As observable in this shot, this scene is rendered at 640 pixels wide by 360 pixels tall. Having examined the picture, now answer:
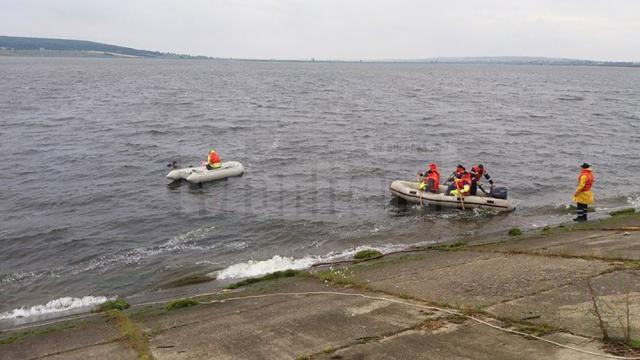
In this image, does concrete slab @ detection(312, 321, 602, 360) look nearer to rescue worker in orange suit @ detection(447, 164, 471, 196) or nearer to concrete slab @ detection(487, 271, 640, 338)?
concrete slab @ detection(487, 271, 640, 338)

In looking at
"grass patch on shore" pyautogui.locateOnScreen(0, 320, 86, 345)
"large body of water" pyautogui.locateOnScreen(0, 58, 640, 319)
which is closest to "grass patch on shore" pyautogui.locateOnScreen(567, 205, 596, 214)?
"large body of water" pyautogui.locateOnScreen(0, 58, 640, 319)

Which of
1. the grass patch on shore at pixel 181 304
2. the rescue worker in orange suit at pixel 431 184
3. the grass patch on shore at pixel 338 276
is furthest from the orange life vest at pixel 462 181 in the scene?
the grass patch on shore at pixel 181 304

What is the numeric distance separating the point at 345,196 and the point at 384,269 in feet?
33.6

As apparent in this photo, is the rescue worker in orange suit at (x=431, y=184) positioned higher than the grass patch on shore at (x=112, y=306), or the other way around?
the rescue worker in orange suit at (x=431, y=184)

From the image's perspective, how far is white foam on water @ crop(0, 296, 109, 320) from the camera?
500 inches

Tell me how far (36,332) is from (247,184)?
15275mm

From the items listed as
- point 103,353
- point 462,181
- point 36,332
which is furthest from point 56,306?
point 462,181

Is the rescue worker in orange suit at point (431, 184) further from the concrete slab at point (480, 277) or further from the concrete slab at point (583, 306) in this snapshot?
the concrete slab at point (583, 306)

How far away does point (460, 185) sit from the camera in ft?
68.6

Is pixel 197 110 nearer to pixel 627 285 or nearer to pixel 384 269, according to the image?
pixel 384 269

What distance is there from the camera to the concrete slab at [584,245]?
12149 millimetres

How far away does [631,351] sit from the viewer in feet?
23.9

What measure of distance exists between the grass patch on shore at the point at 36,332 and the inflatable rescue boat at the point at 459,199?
13.6 meters

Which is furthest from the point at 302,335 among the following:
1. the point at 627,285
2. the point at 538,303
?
the point at 627,285
